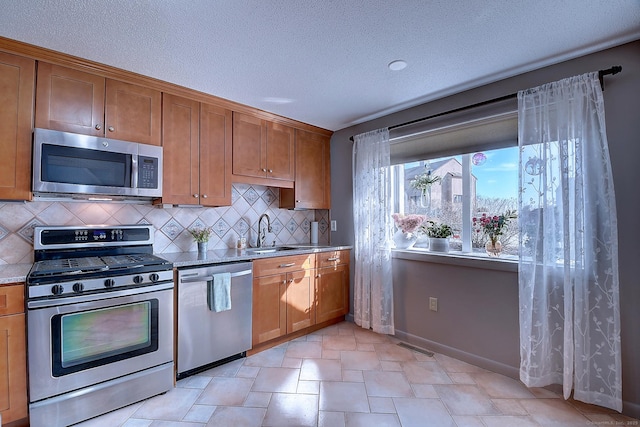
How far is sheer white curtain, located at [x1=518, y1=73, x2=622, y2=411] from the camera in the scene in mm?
1823

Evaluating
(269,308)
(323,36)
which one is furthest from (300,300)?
(323,36)

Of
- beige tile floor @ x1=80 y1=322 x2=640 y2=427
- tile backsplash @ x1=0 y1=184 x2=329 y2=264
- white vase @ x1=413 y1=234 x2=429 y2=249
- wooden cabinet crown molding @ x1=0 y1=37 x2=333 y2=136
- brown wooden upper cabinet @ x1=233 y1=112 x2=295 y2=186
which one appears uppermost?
wooden cabinet crown molding @ x1=0 y1=37 x2=333 y2=136

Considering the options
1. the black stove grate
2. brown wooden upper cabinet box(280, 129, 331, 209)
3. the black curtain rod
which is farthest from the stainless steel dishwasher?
the black curtain rod

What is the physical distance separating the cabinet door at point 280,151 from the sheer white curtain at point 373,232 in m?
0.73

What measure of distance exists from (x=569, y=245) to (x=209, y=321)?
2609mm

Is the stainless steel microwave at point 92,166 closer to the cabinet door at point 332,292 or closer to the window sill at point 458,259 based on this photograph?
the cabinet door at point 332,292

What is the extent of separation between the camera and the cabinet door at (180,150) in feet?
7.95

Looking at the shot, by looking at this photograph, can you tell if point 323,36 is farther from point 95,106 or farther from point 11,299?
point 11,299

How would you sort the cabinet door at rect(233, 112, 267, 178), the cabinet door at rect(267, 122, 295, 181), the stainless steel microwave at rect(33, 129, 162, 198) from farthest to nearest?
the cabinet door at rect(267, 122, 295, 181) → the cabinet door at rect(233, 112, 267, 178) → the stainless steel microwave at rect(33, 129, 162, 198)

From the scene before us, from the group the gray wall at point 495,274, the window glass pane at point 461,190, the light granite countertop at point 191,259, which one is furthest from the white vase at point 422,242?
the light granite countertop at point 191,259

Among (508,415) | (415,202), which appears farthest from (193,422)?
(415,202)

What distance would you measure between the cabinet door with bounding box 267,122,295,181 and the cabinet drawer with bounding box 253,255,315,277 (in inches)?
35.4

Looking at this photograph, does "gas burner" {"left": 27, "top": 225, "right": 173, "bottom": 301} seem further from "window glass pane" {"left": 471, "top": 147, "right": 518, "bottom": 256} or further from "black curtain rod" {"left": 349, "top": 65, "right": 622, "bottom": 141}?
"window glass pane" {"left": 471, "top": 147, "right": 518, "bottom": 256}

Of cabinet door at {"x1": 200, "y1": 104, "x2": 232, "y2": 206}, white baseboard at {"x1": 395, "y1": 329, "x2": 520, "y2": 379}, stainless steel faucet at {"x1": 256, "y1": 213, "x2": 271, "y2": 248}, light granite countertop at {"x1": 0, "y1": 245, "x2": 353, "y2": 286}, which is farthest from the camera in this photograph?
stainless steel faucet at {"x1": 256, "y1": 213, "x2": 271, "y2": 248}
